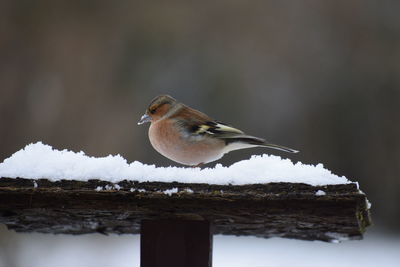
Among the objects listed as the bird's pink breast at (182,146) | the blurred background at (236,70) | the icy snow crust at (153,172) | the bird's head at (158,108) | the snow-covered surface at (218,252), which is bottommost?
the snow-covered surface at (218,252)

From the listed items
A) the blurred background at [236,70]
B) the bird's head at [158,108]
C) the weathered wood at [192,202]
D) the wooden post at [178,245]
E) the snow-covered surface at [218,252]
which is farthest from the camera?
the blurred background at [236,70]

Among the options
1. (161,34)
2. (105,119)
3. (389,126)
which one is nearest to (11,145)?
(105,119)

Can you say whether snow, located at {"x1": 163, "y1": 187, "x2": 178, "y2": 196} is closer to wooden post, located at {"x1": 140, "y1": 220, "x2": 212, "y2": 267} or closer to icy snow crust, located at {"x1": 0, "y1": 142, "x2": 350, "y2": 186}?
icy snow crust, located at {"x1": 0, "y1": 142, "x2": 350, "y2": 186}

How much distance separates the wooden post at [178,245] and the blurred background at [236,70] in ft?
21.2

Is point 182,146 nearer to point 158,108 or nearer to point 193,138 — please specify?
point 193,138

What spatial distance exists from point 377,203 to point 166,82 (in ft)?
12.5

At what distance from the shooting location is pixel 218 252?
665 cm

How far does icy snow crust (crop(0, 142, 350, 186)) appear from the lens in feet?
5.26

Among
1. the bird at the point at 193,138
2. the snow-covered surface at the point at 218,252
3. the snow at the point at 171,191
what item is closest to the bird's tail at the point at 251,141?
the bird at the point at 193,138

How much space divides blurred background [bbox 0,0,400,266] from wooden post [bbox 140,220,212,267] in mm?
6471

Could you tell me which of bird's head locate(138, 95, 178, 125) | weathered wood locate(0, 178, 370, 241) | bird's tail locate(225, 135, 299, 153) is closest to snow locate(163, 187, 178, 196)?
weathered wood locate(0, 178, 370, 241)

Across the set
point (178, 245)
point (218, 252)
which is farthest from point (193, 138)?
point (218, 252)

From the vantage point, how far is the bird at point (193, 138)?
318 cm

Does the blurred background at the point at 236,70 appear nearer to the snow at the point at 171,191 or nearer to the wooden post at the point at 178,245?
the wooden post at the point at 178,245
